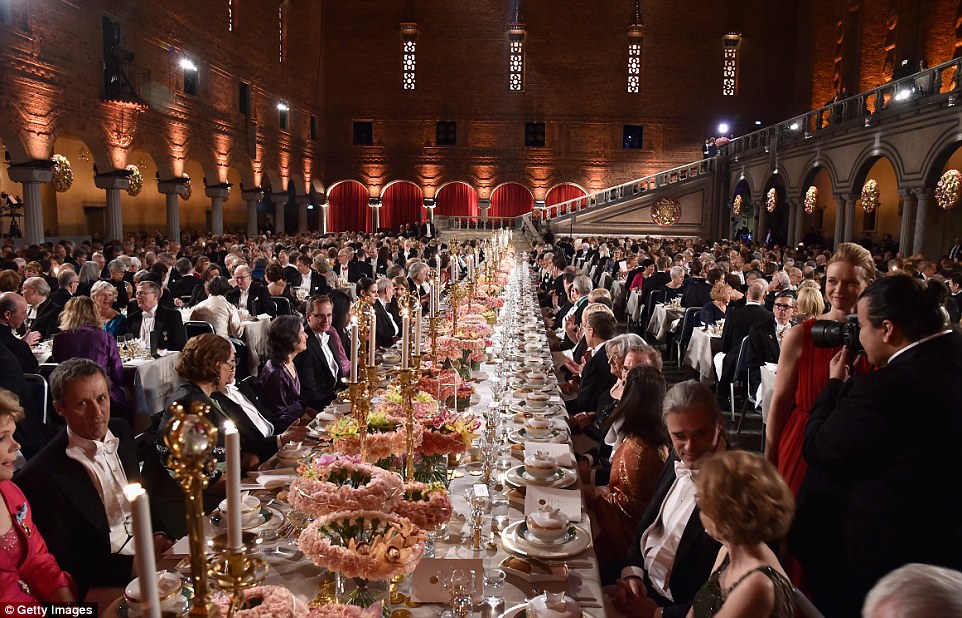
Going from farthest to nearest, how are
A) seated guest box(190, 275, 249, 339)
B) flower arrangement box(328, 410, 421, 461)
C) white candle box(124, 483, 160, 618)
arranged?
seated guest box(190, 275, 249, 339)
flower arrangement box(328, 410, 421, 461)
white candle box(124, 483, 160, 618)

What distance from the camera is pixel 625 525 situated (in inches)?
124

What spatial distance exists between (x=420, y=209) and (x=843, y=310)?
98.2 feet

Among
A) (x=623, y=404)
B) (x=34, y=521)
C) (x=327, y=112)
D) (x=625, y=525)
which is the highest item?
(x=327, y=112)

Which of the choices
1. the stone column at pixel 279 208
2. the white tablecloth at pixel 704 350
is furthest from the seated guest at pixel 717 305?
the stone column at pixel 279 208

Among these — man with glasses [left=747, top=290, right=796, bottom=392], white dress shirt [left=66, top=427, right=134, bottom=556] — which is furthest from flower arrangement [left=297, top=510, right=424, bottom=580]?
man with glasses [left=747, top=290, right=796, bottom=392]

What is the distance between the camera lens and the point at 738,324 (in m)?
6.71

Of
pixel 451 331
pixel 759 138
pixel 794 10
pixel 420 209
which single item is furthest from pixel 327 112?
pixel 451 331

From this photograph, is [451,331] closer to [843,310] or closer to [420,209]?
[843,310]

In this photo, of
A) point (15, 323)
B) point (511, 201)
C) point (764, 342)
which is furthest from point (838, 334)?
point (511, 201)

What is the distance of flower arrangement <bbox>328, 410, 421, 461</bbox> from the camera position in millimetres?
2564

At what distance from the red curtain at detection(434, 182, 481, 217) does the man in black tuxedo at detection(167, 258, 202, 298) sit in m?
22.9

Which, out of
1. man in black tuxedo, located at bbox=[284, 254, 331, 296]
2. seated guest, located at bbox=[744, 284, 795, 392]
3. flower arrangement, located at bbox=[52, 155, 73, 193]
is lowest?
seated guest, located at bbox=[744, 284, 795, 392]

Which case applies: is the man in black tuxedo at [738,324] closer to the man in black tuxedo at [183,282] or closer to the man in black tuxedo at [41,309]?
the man in black tuxedo at [41,309]

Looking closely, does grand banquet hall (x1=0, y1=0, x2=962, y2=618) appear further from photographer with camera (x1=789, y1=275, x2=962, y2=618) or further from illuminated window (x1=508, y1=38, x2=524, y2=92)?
illuminated window (x1=508, y1=38, x2=524, y2=92)
